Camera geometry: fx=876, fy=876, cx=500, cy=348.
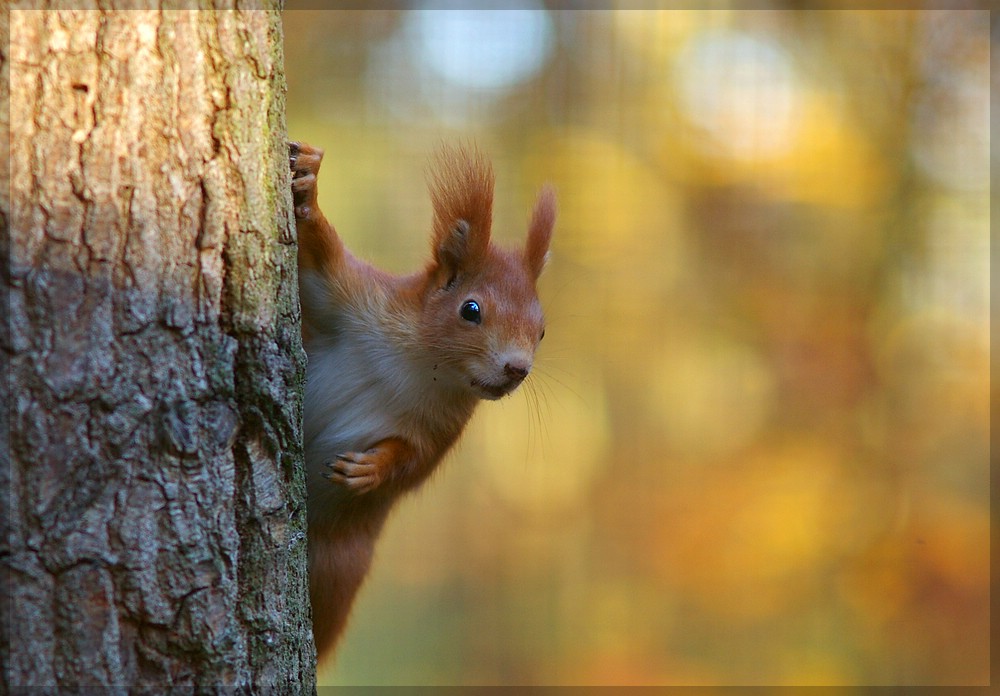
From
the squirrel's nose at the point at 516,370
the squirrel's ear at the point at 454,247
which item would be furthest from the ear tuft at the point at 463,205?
the squirrel's nose at the point at 516,370

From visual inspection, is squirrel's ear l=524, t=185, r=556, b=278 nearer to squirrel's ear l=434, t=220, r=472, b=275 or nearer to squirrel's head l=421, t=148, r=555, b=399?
squirrel's head l=421, t=148, r=555, b=399

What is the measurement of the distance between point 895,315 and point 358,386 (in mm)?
3052

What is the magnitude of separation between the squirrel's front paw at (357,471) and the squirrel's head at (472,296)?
30 centimetres

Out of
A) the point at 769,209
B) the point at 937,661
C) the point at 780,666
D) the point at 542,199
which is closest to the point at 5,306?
the point at 542,199

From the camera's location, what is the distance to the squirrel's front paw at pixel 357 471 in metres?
1.70

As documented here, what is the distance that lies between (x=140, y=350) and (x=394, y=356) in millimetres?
924

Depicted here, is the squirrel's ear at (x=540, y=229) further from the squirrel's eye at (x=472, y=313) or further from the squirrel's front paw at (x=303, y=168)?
the squirrel's front paw at (x=303, y=168)

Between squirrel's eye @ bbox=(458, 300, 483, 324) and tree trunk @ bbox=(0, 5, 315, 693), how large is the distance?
0.78 meters

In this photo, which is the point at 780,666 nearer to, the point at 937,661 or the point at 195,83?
the point at 937,661

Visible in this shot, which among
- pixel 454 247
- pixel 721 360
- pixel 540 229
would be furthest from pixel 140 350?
pixel 721 360

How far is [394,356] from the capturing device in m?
1.96

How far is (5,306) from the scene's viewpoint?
985 mm

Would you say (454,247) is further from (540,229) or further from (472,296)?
(540,229)

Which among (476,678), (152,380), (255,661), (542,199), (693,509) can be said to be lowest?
(476,678)
